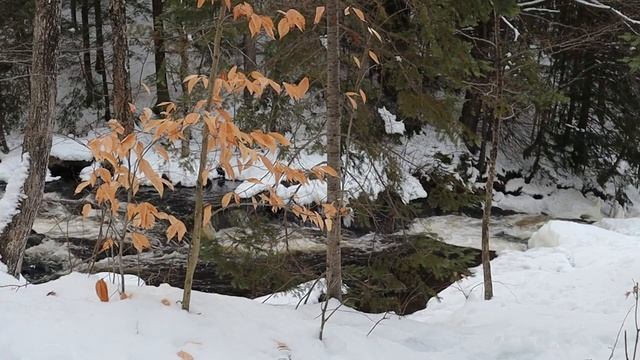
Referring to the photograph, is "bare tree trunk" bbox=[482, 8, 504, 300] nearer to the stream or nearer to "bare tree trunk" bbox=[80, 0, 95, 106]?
the stream

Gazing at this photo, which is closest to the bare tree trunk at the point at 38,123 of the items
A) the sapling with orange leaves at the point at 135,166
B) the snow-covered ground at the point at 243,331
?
the snow-covered ground at the point at 243,331

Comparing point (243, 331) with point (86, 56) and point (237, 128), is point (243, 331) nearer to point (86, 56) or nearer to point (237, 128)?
point (237, 128)

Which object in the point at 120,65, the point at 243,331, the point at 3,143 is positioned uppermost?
the point at 120,65

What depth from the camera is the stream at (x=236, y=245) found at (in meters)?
5.95

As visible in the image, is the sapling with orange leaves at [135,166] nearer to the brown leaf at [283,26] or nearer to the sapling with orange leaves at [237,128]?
→ the sapling with orange leaves at [237,128]

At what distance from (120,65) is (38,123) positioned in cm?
227

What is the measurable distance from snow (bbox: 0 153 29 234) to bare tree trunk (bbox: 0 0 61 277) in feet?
0.13

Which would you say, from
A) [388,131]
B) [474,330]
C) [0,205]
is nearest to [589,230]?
[388,131]

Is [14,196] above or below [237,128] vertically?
below

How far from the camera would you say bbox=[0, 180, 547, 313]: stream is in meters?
5.95

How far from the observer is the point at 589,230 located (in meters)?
10.9

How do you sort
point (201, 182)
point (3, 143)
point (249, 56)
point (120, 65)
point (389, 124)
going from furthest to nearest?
1. point (3, 143)
2. point (120, 65)
3. point (389, 124)
4. point (249, 56)
5. point (201, 182)

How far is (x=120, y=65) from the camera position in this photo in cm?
761

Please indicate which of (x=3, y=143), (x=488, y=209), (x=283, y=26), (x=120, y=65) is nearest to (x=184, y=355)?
(x=283, y=26)
